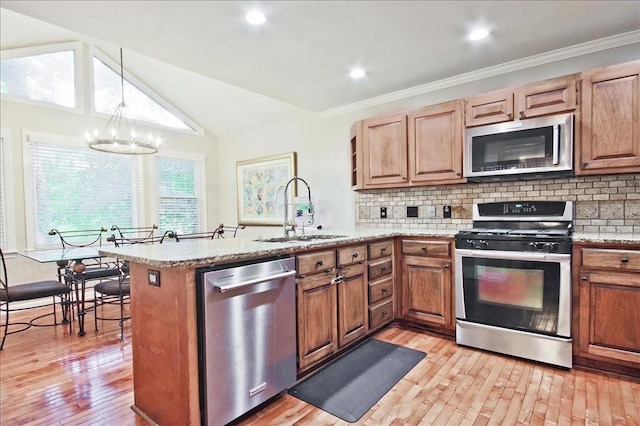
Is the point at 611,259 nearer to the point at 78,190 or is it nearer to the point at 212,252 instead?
the point at 212,252

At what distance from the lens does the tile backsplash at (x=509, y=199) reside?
8.54ft

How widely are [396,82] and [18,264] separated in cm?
494

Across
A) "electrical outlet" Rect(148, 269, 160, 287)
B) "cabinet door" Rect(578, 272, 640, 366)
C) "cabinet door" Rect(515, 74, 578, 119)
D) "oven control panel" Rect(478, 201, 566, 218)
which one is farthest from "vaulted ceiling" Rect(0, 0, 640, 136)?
"cabinet door" Rect(578, 272, 640, 366)

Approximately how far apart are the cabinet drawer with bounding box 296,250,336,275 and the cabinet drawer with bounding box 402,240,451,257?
3.13 ft

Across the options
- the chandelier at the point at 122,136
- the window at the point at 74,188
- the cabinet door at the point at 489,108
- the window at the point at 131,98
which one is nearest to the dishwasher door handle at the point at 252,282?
the cabinet door at the point at 489,108

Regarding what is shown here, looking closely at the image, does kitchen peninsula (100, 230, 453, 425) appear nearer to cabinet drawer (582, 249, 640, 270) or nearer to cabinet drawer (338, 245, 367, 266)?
cabinet drawer (338, 245, 367, 266)

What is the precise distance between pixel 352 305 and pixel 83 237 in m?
4.06

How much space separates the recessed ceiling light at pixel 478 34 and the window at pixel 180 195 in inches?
188

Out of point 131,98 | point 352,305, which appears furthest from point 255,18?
point 131,98

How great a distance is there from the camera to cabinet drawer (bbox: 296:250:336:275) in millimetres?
2189

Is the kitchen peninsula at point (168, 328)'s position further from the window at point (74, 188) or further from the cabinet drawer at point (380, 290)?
the window at point (74, 188)

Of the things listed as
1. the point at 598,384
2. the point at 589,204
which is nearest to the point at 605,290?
the point at 598,384

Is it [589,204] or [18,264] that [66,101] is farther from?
[589,204]

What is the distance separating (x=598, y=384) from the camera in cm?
214
